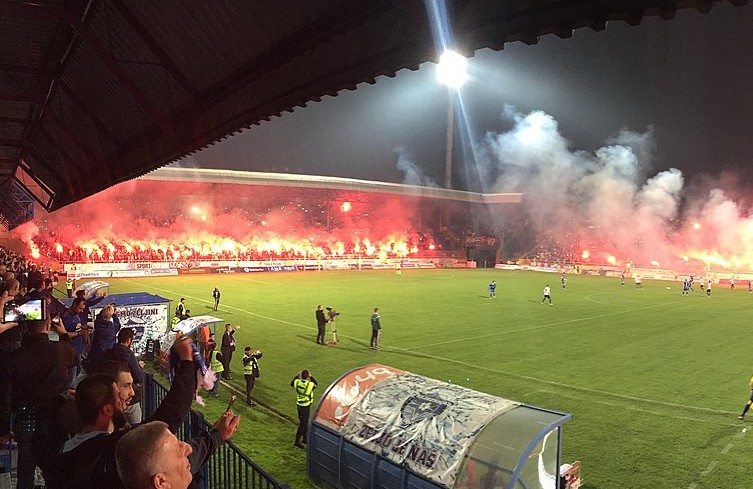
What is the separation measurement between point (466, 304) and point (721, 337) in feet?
46.4

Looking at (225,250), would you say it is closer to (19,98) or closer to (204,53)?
(19,98)

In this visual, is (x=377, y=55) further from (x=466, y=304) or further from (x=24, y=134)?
(x=466, y=304)

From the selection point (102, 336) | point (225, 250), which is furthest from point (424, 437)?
point (225, 250)

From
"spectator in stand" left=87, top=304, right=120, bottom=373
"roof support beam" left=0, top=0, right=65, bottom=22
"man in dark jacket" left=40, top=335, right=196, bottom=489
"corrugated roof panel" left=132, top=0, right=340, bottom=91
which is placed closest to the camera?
"man in dark jacket" left=40, top=335, right=196, bottom=489

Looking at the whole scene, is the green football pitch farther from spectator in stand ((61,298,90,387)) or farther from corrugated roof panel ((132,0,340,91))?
corrugated roof panel ((132,0,340,91))

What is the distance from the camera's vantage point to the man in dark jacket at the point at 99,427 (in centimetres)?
308

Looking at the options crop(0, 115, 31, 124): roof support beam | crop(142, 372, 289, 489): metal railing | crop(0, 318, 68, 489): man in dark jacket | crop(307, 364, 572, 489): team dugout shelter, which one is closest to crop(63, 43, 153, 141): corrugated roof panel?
crop(0, 115, 31, 124): roof support beam

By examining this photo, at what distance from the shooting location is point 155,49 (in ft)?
22.5

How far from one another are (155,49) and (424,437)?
6.38 meters

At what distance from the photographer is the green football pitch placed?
10.7 m

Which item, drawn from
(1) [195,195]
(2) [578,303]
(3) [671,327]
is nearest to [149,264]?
(1) [195,195]

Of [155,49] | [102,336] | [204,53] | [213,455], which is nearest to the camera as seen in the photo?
[213,455]

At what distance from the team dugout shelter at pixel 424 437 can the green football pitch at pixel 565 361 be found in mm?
1544

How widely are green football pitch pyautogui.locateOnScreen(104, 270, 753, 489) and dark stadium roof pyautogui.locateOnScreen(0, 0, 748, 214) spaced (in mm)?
6487
